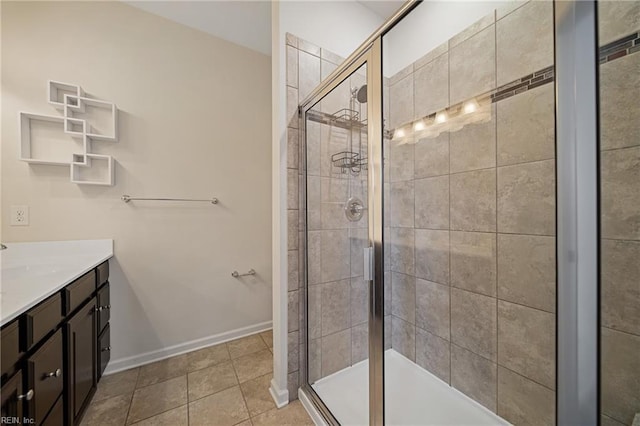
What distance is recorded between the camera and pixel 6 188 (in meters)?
1.50

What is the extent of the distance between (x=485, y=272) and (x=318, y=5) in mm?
2009

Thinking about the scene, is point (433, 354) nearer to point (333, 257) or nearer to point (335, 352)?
point (335, 352)

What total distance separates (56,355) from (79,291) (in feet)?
1.04

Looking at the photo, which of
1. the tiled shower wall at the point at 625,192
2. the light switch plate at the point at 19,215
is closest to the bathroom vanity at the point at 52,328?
the light switch plate at the point at 19,215

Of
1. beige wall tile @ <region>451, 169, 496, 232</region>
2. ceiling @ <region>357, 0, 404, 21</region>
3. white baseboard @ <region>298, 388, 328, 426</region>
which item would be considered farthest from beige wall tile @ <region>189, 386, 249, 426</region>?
ceiling @ <region>357, 0, 404, 21</region>

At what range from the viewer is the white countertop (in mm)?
809

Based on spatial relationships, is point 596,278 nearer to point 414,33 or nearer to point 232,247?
point 414,33

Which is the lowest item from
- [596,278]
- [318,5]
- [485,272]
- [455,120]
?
[485,272]

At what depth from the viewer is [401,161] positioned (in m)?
1.80

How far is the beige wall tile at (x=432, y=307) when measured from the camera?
5.19ft

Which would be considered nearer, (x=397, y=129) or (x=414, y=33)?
(x=414, y=33)

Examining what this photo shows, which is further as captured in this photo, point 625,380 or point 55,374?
point 55,374

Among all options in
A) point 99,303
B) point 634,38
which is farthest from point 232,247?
point 634,38

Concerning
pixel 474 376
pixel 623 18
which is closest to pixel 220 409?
pixel 474 376
